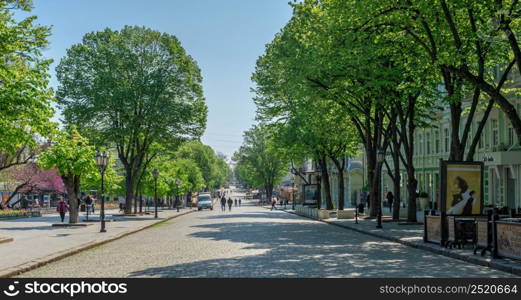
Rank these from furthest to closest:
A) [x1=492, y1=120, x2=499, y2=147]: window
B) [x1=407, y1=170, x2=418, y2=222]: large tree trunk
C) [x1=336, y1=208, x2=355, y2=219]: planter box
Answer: [x1=336, y1=208, x2=355, y2=219]: planter box → [x1=492, y1=120, x2=499, y2=147]: window → [x1=407, y1=170, x2=418, y2=222]: large tree trunk

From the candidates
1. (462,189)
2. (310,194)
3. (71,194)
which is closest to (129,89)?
(71,194)

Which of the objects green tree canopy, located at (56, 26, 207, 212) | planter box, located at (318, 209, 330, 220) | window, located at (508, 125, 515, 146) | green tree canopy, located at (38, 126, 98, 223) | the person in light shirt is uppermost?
green tree canopy, located at (56, 26, 207, 212)

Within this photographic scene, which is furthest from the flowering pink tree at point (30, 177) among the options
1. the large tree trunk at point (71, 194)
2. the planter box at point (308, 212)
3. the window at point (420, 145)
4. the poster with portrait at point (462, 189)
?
the poster with portrait at point (462, 189)

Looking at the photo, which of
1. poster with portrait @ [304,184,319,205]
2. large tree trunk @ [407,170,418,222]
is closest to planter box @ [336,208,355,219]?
large tree trunk @ [407,170,418,222]

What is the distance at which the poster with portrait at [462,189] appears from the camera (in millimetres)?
19891

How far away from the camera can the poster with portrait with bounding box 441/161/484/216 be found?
19.9 metres

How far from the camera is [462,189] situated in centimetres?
2005

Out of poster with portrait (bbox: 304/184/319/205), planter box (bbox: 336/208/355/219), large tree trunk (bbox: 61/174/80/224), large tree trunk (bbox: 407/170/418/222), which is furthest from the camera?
poster with portrait (bbox: 304/184/319/205)

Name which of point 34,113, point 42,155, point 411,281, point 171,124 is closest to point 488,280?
point 411,281

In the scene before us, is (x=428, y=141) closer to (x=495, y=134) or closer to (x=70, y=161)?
(x=495, y=134)

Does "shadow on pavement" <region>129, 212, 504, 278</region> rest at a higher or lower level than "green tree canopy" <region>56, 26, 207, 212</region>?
lower

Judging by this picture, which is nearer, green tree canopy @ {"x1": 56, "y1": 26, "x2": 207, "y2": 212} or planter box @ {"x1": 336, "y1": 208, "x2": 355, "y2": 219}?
planter box @ {"x1": 336, "y1": 208, "x2": 355, "y2": 219}

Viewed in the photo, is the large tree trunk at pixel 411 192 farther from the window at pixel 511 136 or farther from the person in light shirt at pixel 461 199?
the person in light shirt at pixel 461 199

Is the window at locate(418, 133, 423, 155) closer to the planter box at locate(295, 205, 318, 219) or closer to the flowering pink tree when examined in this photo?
the planter box at locate(295, 205, 318, 219)
